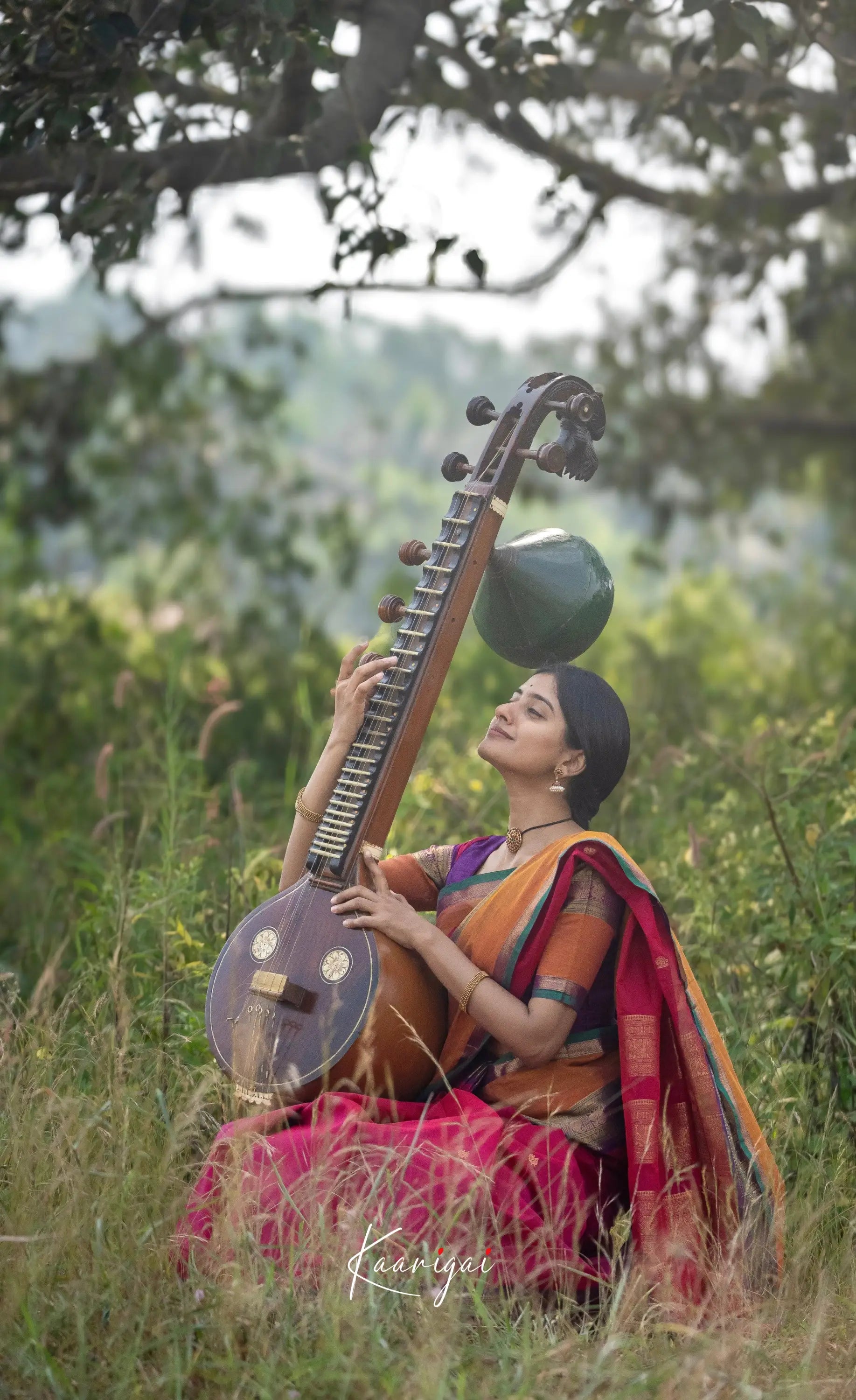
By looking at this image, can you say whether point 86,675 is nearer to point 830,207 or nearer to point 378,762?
point 830,207

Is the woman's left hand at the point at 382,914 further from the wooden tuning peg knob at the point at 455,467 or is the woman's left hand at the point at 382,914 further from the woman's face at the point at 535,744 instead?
the wooden tuning peg knob at the point at 455,467

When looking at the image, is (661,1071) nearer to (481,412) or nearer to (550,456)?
(550,456)

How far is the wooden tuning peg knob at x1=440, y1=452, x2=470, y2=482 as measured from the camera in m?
3.22

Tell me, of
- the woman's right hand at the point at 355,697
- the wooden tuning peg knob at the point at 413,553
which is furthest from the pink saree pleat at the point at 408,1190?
the wooden tuning peg knob at the point at 413,553

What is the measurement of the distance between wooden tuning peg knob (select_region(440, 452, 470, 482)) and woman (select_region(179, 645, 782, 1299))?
1.48ft

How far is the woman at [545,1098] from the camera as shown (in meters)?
2.71

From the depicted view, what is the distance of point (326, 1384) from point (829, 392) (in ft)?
34.7

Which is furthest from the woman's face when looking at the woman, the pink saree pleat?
the pink saree pleat

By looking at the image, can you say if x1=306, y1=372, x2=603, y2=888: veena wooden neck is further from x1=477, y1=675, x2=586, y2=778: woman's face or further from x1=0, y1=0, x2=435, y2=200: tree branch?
x1=0, y1=0, x2=435, y2=200: tree branch

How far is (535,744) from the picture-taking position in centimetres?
312

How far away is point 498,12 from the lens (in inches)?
187

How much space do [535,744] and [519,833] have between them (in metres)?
0.18

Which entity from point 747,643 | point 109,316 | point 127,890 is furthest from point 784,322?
point 109,316

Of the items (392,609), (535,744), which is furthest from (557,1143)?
(392,609)
